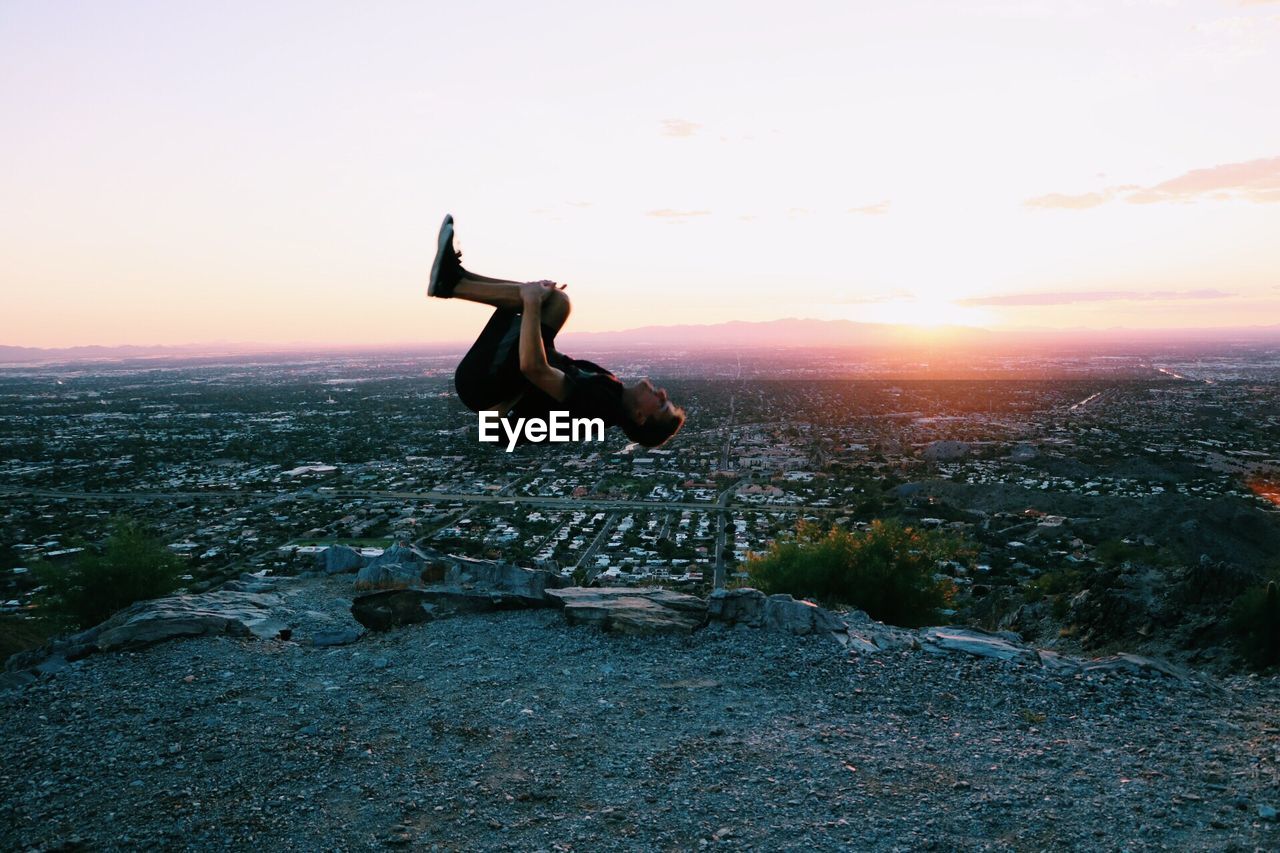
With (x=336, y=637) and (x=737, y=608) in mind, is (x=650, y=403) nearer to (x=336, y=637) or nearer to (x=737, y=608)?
(x=737, y=608)

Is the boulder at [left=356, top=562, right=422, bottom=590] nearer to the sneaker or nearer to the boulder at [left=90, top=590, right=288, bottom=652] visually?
the boulder at [left=90, top=590, right=288, bottom=652]

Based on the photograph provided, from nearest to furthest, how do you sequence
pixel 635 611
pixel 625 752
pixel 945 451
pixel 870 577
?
pixel 625 752 < pixel 635 611 < pixel 870 577 < pixel 945 451

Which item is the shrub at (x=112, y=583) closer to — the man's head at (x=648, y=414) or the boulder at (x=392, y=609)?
the boulder at (x=392, y=609)

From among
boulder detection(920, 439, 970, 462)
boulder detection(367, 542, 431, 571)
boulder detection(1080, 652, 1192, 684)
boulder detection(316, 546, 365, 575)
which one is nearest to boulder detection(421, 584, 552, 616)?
boulder detection(367, 542, 431, 571)

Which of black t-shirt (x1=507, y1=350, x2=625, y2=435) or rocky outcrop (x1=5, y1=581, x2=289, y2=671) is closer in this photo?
black t-shirt (x1=507, y1=350, x2=625, y2=435)

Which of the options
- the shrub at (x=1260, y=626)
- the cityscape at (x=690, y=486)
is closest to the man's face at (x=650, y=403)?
the cityscape at (x=690, y=486)

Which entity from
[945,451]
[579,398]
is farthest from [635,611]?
[945,451]

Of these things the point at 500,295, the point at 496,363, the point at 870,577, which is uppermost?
the point at 500,295
